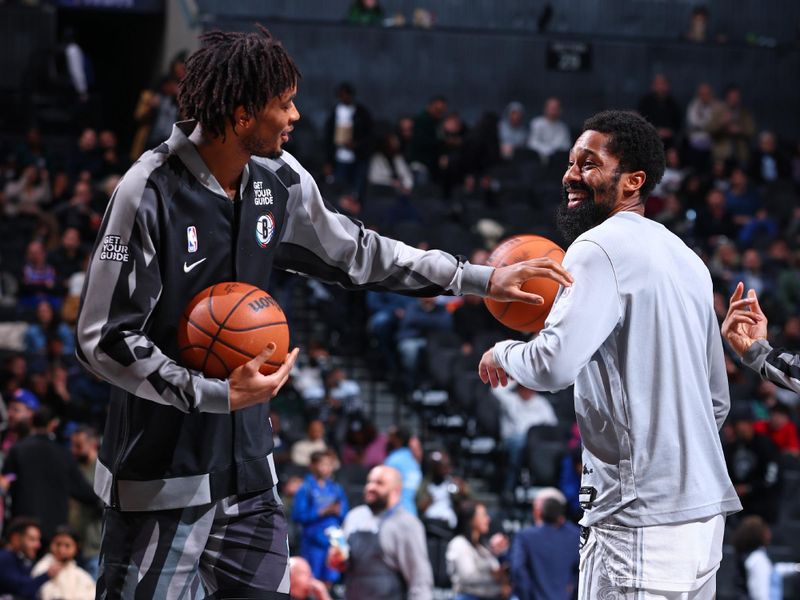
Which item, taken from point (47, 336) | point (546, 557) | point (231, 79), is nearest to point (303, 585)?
point (546, 557)

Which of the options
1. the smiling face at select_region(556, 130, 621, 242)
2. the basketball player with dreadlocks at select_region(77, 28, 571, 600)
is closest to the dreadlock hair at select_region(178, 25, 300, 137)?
the basketball player with dreadlocks at select_region(77, 28, 571, 600)

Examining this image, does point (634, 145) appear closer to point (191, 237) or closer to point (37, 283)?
point (191, 237)

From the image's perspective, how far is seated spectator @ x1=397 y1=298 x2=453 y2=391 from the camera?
13148 millimetres

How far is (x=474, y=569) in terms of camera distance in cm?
938

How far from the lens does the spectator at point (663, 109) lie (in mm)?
17808

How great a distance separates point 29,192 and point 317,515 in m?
6.78

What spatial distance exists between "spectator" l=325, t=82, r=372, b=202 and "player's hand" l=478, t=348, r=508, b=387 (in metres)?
12.1

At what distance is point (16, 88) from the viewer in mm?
18156

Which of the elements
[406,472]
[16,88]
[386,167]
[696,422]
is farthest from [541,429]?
[16,88]

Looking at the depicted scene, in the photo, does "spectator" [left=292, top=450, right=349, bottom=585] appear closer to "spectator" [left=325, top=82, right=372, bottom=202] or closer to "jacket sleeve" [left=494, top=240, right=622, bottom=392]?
"spectator" [left=325, top=82, right=372, bottom=202]

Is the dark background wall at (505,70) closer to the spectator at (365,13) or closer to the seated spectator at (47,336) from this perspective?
the spectator at (365,13)

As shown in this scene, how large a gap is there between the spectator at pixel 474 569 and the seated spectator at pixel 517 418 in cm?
239

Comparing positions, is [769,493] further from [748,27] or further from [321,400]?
[748,27]

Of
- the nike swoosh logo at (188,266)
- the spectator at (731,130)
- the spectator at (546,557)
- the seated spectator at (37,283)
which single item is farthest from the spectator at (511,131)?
the nike swoosh logo at (188,266)
